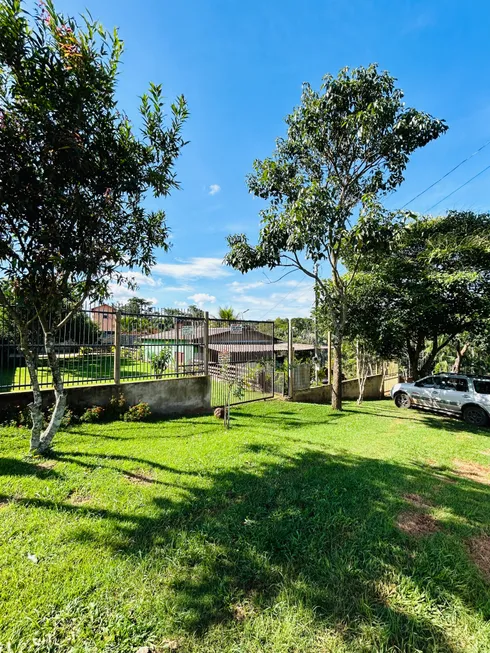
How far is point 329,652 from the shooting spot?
162cm

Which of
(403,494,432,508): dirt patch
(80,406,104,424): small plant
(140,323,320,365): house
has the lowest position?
(403,494,432,508): dirt patch

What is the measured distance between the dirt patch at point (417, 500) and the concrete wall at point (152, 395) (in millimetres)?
5586

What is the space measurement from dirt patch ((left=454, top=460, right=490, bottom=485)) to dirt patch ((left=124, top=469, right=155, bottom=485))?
185 inches

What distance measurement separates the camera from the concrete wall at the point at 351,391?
11.4 meters

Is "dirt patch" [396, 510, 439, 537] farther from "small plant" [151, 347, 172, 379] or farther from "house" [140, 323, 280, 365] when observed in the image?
"small plant" [151, 347, 172, 379]

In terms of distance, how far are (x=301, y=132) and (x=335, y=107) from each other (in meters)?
1.09

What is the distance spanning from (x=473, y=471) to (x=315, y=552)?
3919mm

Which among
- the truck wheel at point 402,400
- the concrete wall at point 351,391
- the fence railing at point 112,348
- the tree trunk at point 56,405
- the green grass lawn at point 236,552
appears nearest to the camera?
the green grass lawn at point 236,552

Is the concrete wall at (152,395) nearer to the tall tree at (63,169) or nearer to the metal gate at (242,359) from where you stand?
the metal gate at (242,359)

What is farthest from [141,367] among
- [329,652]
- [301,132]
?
[301,132]

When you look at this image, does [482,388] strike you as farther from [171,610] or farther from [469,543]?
[171,610]

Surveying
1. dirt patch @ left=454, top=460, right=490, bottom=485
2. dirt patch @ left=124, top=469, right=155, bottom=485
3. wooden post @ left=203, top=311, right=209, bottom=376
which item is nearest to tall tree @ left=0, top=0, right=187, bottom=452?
dirt patch @ left=124, top=469, right=155, bottom=485

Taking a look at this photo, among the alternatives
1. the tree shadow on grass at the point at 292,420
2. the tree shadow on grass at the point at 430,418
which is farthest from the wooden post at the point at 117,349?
the tree shadow on grass at the point at 430,418

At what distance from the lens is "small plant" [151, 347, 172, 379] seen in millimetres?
7438
